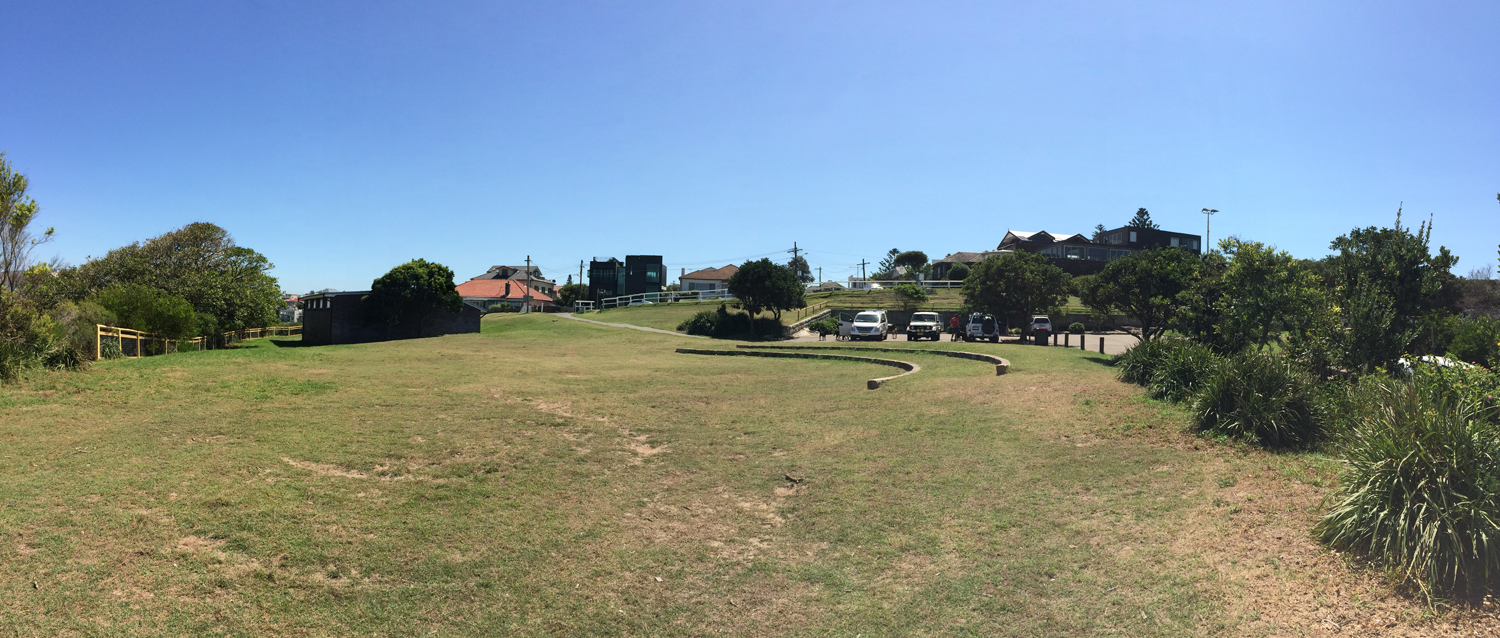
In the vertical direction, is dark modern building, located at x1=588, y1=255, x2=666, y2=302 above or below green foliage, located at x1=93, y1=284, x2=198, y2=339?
above

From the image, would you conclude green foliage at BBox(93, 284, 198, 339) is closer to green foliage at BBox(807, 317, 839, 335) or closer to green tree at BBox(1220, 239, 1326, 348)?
green foliage at BBox(807, 317, 839, 335)

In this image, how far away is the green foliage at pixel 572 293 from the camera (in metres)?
82.6

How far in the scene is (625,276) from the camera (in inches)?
3226

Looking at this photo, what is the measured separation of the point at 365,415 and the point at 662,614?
27.9 ft

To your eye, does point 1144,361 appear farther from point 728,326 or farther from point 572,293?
point 572,293

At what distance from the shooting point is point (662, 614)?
5.66 metres

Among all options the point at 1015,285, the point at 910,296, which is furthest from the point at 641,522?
the point at 910,296

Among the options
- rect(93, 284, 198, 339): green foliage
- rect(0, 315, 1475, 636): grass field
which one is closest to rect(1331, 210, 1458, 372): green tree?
rect(0, 315, 1475, 636): grass field

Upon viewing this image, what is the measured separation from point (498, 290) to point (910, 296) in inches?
2044

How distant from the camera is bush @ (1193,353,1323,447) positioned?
9.09 metres

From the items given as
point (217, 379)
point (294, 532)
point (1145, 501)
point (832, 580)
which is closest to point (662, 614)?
point (832, 580)

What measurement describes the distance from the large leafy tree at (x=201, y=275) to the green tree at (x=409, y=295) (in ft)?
16.9

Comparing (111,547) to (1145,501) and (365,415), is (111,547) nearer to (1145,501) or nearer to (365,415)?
(365,415)

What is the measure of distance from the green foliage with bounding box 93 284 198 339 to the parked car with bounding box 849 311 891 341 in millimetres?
28265
